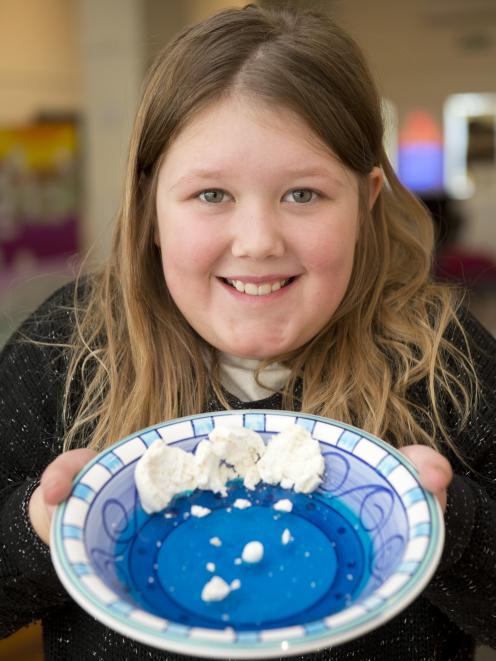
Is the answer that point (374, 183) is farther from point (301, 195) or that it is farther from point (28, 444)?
point (28, 444)

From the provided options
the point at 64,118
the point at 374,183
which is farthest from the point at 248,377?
the point at 64,118

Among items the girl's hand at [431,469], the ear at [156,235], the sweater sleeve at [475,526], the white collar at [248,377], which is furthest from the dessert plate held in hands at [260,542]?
the ear at [156,235]

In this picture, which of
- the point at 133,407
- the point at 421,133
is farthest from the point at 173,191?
the point at 421,133

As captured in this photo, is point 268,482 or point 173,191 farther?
point 173,191

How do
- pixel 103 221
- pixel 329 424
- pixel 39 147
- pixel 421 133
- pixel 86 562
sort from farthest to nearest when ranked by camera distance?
pixel 421 133, pixel 103 221, pixel 39 147, pixel 329 424, pixel 86 562

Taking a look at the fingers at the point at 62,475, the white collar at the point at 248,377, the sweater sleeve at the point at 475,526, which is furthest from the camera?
the white collar at the point at 248,377

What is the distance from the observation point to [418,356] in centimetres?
115

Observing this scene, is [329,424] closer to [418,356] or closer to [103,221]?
[418,356]

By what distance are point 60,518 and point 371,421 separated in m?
0.51

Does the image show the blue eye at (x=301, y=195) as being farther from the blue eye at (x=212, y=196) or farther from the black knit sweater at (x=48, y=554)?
the black knit sweater at (x=48, y=554)

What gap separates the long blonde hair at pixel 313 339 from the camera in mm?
1025

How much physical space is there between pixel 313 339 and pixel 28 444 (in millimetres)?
466

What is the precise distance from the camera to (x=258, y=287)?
1.01 metres

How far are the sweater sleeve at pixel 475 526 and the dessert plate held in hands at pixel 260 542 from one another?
0.13 metres
